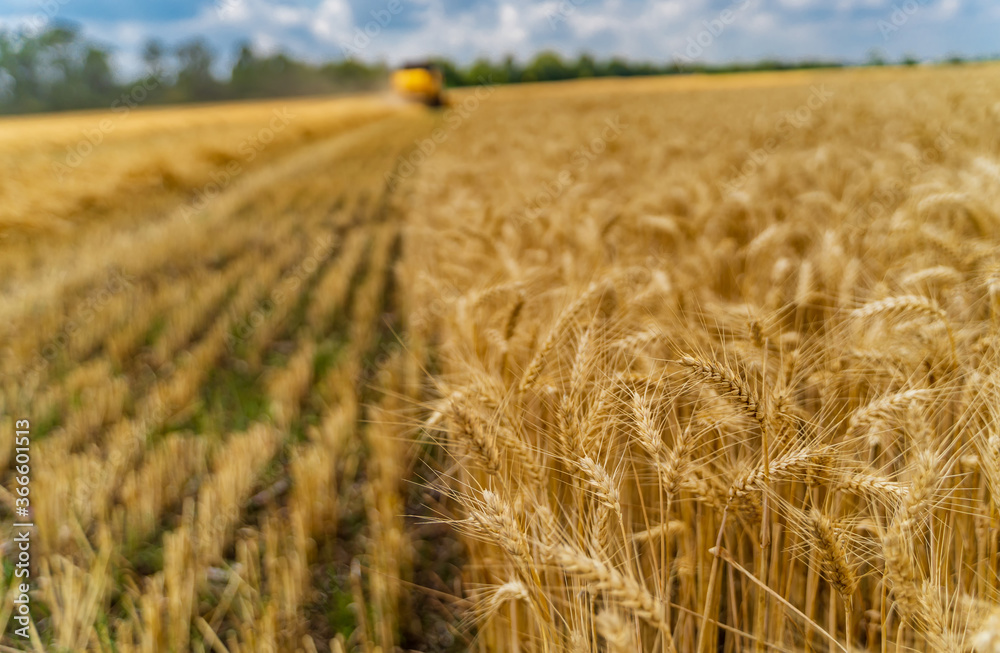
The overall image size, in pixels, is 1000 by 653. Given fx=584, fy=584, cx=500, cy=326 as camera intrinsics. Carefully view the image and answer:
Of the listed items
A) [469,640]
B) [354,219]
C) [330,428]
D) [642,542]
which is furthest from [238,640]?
[354,219]

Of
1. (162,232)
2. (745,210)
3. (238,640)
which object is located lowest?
(238,640)

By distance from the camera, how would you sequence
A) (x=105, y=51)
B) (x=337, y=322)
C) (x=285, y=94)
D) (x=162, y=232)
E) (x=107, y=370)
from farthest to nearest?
(x=285, y=94) < (x=105, y=51) < (x=162, y=232) < (x=337, y=322) < (x=107, y=370)

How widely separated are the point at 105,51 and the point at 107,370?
3578 cm

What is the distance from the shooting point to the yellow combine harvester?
106ft

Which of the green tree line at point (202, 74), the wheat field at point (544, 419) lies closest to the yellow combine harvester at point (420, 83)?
the green tree line at point (202, 74)

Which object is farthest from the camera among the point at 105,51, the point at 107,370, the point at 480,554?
the point at 105,51

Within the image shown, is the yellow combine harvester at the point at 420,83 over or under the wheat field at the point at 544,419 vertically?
over

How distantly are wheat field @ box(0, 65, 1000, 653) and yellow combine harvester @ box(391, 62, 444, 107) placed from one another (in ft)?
94.3

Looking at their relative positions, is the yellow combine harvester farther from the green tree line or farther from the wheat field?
the wheat field

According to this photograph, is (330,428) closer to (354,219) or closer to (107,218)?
(354,219)

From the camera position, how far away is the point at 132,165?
993 cm

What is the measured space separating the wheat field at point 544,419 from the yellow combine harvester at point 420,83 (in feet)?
94.3

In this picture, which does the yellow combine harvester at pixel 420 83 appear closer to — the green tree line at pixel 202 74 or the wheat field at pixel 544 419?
the green tree line at pixel 202 74

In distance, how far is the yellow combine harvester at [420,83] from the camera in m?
32.4
